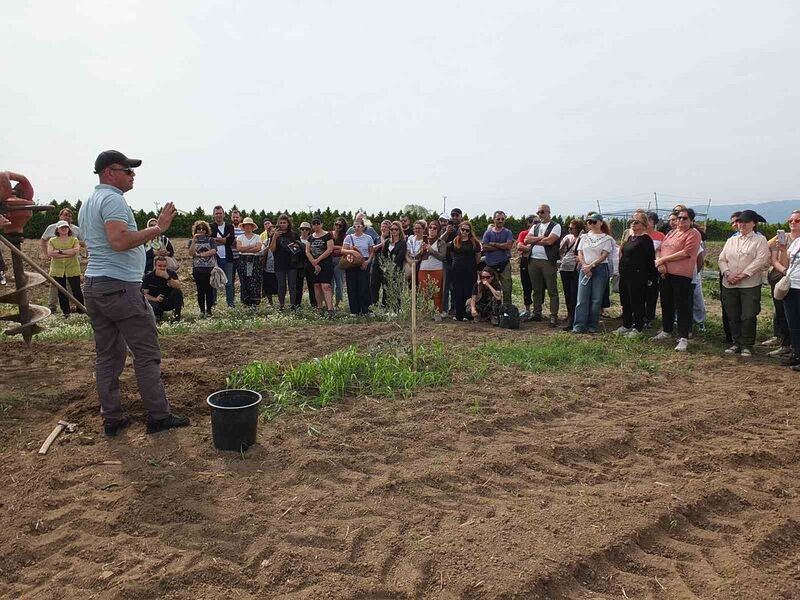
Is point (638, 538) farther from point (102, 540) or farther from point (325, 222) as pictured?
point (325, 222)

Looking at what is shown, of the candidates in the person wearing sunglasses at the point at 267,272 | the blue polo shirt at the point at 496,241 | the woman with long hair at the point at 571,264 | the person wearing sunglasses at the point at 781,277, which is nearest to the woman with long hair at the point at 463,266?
the blue polo shirt at the point at 496,241

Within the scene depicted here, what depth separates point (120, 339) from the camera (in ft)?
15.1

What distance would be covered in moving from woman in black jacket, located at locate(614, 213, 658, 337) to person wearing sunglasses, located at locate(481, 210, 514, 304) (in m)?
1.85

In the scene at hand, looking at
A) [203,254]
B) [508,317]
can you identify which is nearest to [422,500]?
[508,317]

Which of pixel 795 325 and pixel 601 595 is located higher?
pixel 795 325

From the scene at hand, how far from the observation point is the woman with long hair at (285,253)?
1066 centimetres

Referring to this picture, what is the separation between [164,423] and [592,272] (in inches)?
Answer: 254

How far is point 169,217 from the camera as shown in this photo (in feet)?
14.6

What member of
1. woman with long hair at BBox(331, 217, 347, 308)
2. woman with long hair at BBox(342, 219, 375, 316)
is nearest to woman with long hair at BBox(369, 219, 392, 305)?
woman with long hair at BBox(342, 219, 375, 316)

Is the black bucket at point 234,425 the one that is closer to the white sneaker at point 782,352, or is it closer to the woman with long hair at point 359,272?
the woman with long hair at point 359,272

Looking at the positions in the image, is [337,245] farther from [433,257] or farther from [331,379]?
[331,379]

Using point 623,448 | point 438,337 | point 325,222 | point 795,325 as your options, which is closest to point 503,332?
point 438,337

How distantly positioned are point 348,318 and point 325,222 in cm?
1807

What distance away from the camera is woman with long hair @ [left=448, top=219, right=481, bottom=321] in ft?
32.2
